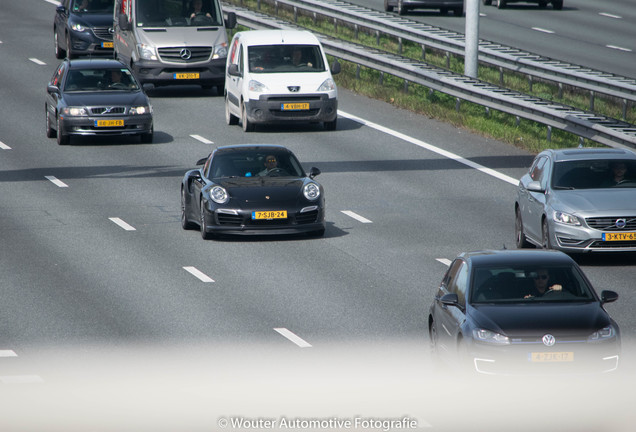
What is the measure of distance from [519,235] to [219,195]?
171 inches

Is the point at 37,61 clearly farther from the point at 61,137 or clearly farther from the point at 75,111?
the point at 75,111

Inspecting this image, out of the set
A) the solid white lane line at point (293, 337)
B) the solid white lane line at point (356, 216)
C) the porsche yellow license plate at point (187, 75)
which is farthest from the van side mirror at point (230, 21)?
the solid white lane line at point (293, 337)

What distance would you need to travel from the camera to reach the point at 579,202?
62.8ft

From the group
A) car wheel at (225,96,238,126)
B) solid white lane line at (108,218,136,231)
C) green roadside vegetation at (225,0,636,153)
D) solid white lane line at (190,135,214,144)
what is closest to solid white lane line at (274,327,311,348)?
solid white lane line at (108,218,136,231)

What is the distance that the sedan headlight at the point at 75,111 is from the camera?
2925cm

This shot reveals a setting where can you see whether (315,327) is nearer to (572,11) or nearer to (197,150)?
(197,150)

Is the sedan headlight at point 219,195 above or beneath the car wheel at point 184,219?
above

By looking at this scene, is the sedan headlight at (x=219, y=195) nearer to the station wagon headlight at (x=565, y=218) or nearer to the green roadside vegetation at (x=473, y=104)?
the station wagon headlight at (x=565, y=218)

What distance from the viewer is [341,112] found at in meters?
33.8

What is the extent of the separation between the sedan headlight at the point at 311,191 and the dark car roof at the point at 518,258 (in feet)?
24.4

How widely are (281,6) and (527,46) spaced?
962 centimetres

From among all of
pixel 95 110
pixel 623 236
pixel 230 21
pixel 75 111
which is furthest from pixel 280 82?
pixel 623 236

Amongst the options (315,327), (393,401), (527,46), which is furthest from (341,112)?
(393,401)

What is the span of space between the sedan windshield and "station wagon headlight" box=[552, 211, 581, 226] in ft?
18.8
